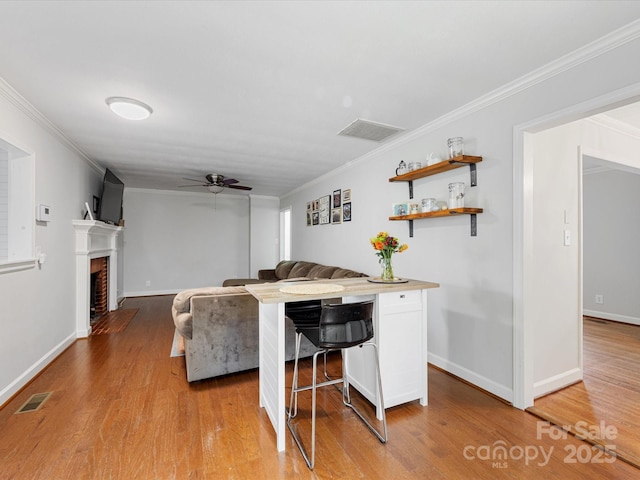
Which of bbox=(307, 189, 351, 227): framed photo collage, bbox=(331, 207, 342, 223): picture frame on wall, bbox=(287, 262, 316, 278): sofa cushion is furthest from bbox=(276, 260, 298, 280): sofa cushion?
bbox=(331, 207, 342, 223): picture frame on wall

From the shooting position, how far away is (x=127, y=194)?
6500 mm

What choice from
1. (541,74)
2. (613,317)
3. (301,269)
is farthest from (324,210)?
(613,317)

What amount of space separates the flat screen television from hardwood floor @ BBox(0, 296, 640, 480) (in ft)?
8.21

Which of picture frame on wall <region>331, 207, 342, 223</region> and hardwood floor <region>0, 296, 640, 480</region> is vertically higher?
picture frame on wall <region>331, 207, 342, 223</region>

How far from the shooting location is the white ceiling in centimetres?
152

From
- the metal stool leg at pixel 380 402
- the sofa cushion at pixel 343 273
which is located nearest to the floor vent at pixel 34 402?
the metal stool leg at pixel 380 402

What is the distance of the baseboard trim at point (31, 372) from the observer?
2.28 metres

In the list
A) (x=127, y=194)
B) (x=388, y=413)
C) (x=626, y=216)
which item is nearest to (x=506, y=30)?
(x=388, y=413)

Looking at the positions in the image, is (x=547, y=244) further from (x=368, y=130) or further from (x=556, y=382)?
(x=368, y=130)

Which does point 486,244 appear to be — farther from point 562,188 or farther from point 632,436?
point 632,436

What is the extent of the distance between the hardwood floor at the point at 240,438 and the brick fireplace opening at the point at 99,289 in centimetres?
226

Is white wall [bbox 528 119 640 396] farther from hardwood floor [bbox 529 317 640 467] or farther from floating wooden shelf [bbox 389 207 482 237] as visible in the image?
floating wooden shelf [bbox 389 207 482 237]

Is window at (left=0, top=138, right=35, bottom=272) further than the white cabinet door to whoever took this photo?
Yes

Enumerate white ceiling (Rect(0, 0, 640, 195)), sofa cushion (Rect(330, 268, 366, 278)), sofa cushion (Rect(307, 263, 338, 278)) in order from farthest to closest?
sofa cushion (Rect(307, 263, 338, 278)) → sofa cushion (Rect(330, 268, 366, 278)) → white ceiling (Rect(0, 0, 640, 195))
